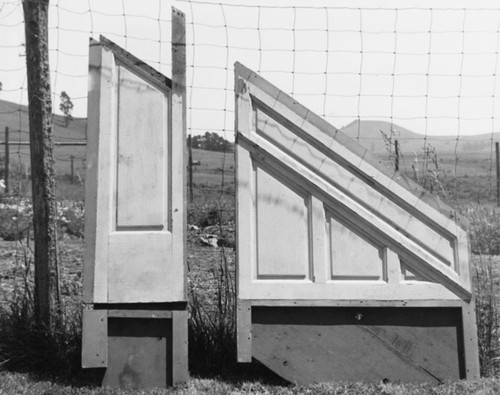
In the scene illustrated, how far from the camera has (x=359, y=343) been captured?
4.03 meters

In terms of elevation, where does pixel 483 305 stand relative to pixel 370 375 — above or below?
above

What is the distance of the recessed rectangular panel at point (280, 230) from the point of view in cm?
405

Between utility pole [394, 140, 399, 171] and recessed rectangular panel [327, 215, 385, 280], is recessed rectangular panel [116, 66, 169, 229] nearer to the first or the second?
recessed rectangular panel [327, 215, 385, 280]

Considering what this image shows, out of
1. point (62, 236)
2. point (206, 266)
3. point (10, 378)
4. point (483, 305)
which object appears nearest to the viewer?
point (10, 378)

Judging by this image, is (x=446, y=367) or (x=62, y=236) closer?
(x=446, y=367)

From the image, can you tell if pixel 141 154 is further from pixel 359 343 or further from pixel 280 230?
pixel 359 343

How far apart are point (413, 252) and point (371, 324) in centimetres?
63

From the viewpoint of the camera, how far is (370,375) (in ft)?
13.1

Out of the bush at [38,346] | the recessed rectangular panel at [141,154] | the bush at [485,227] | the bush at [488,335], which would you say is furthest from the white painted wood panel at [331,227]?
the bush at [485,227]

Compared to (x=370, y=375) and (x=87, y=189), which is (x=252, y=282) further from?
(x=87, y=189)

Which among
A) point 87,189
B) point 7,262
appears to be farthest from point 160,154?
point 7,262

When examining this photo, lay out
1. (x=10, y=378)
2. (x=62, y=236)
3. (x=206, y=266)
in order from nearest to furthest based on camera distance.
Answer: (x=10, y=378)
(x=206, y=266)
(x=62, y=236)

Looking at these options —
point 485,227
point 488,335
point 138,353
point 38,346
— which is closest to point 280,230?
point 138,353

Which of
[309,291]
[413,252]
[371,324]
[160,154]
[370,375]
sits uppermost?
[160,154]
